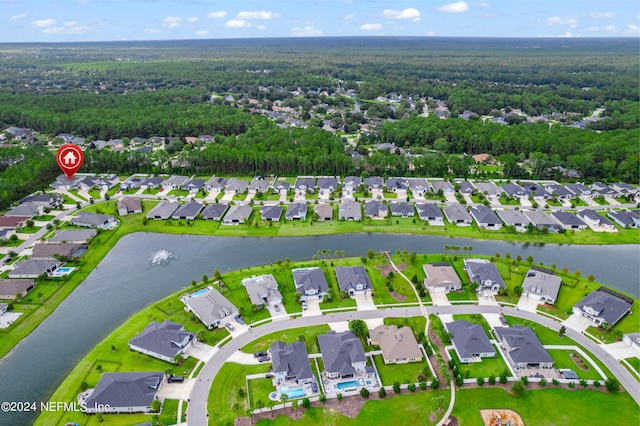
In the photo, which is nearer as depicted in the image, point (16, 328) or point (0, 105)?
point (16, 328)

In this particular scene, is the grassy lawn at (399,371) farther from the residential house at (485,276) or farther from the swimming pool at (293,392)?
the residential house at (485,276)

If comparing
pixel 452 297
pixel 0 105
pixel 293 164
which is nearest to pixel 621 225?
pixel 452 297

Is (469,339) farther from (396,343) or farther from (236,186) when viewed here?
(236,186)

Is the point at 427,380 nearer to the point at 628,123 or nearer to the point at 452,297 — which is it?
the point at 452,297

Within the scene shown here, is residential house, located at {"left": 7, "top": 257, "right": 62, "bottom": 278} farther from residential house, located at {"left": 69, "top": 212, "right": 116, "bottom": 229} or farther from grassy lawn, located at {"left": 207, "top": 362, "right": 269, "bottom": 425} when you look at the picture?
grassy lawn, located at {"left": 207, "top": 362, "right": 269, "bottom": 425}

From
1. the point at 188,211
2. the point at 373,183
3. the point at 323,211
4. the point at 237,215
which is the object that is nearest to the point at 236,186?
the point at 188,211

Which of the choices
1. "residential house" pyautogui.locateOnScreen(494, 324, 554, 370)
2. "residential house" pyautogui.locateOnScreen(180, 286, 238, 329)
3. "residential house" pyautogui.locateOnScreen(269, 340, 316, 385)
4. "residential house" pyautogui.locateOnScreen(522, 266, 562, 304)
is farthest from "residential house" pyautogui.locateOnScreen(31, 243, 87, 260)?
"residential house" pyautogui.locateOnScreen(522, 266, 562, 304)

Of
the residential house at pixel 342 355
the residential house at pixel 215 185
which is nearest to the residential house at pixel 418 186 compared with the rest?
the residential house at pixel 215 185
